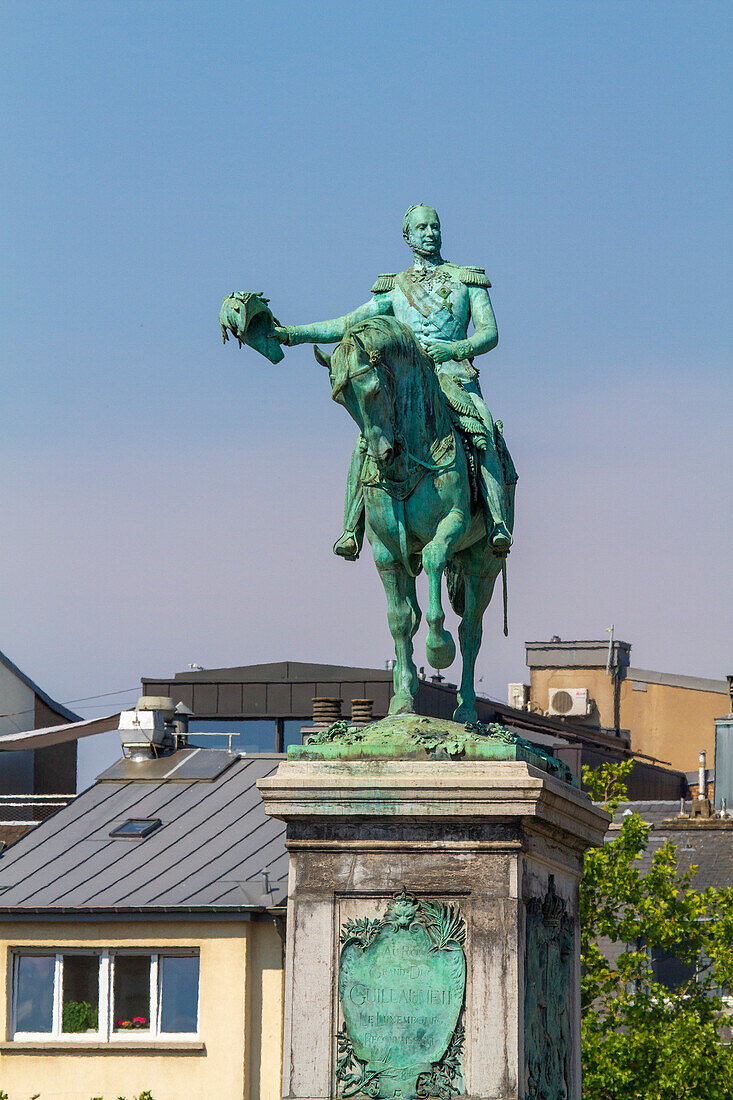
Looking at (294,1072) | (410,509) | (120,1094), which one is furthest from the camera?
(120,1094)

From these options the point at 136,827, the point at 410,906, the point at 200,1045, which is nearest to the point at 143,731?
the point at 136,827

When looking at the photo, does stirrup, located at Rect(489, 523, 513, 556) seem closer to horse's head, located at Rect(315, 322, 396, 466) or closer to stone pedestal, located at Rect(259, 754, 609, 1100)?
horse's head, located at Rect(315, 322, 396, 466)

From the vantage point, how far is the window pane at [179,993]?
38781 mm

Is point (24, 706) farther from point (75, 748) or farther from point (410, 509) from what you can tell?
point (410, 509)

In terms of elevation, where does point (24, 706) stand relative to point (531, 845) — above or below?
above

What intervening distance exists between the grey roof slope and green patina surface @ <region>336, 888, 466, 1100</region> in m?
19.2

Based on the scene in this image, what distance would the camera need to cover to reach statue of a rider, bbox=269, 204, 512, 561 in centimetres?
1989

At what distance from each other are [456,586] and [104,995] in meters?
19.8

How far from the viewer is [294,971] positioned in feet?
60.6

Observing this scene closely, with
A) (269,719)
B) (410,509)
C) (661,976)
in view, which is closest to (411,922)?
(410,509)

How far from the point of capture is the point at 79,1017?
3916 centimetres

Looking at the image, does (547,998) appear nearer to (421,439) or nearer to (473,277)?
(421,439)

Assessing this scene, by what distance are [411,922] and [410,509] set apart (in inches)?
120

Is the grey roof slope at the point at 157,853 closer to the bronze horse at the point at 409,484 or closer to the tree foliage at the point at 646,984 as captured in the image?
the tree foliage at the point at 646,984
